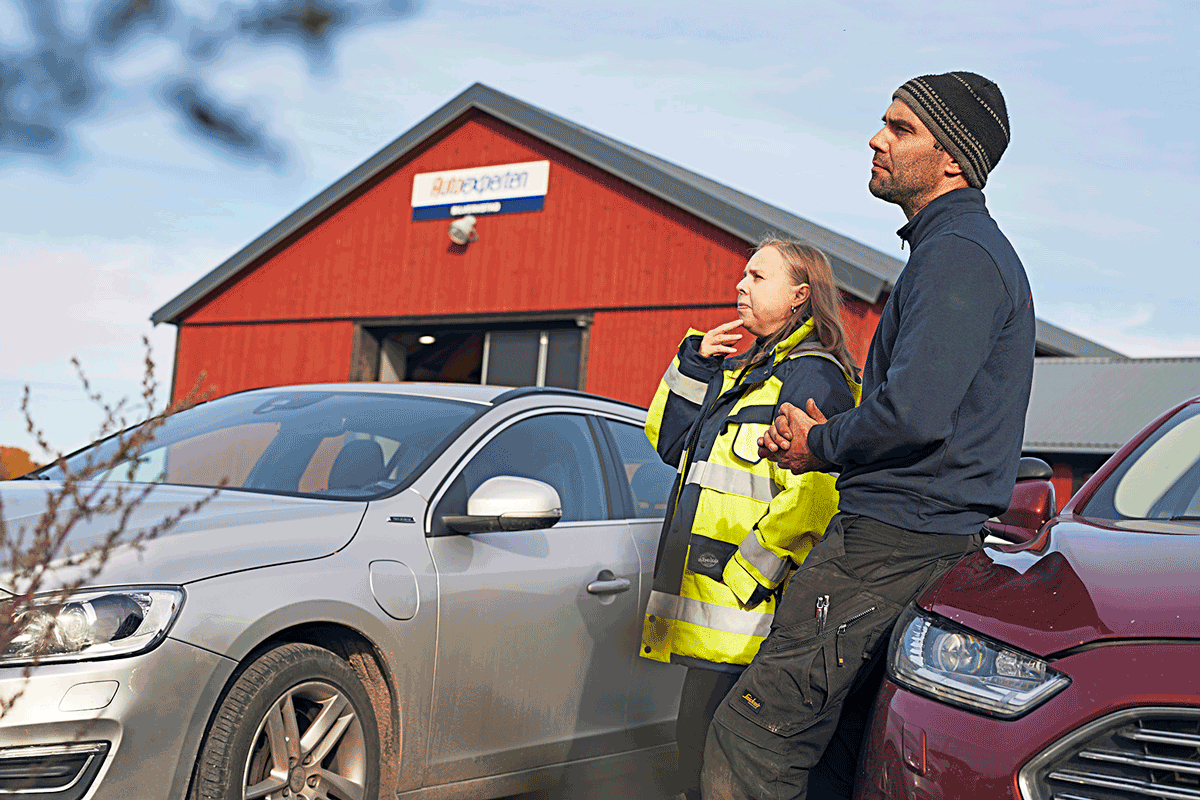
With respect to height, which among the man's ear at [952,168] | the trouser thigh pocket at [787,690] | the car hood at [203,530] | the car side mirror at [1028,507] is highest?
the man's ear at [952,168]

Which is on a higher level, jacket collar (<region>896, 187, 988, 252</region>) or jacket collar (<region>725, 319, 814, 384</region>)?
jacket collar (<region>896, 187, 988, 252</region>)

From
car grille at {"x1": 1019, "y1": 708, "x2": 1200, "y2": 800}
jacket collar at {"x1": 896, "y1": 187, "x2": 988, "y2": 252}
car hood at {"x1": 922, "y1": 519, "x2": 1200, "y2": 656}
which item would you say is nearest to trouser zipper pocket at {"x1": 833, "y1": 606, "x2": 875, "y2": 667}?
car hood at {"x1": 922, "y1": 519, "x2": 1200, "y2": 656}

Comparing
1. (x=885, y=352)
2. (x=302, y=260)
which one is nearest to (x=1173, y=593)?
(x=885, y=352)

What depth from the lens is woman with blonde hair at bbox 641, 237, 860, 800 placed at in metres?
3.07

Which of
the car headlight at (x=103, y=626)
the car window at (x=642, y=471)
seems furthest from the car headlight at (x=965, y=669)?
the car window at (x=642, y=471)

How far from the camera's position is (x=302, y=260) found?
20.6 m

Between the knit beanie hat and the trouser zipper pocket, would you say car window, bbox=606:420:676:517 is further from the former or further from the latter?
the knit beanie hat

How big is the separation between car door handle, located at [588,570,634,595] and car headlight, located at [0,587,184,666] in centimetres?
164

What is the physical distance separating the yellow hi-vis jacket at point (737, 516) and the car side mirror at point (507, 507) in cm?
41

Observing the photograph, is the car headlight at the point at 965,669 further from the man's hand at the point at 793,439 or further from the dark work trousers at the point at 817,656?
the man's hand at the point at 793,439

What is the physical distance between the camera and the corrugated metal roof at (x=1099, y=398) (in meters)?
19.6

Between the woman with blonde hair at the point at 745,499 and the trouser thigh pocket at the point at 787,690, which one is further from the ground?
the woman with blonde hair at the point at 745,499

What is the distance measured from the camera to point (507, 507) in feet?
11.5

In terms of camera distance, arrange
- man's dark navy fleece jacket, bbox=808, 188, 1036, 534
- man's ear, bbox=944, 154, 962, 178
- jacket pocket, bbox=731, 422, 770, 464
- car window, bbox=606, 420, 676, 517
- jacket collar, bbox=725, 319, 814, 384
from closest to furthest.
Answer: man's dark navy fleece jacket, bbox=808, 188, 1036, 534
man's ear, bbox=944, 154, 962, 178
jacket pocket, bbox=731, 422, 770, 464
jacket collar, bbox=725, 319, 814, 384
car window, bbox=606, 420, 676, 517
